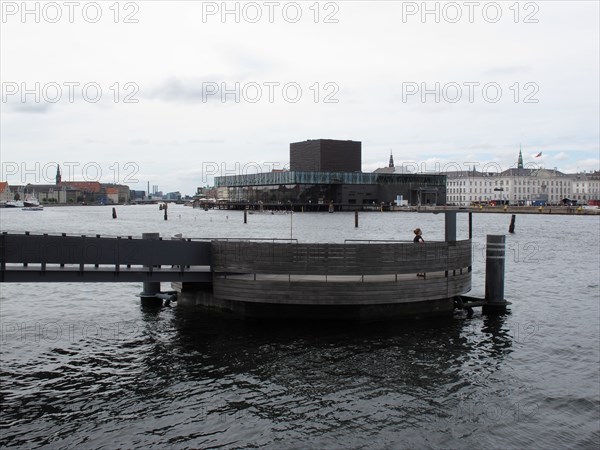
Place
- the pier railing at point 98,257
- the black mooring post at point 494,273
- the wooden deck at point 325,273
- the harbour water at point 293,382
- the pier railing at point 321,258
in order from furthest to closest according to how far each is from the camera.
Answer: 1. the black mooring post at point 494,273
2. the pier railing at point 321,258
3. the wooden deck at point 325,273
4. the pier railing at point 98,257
5. the harbour water at point 293,382

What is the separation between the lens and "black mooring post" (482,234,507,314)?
26.1 m

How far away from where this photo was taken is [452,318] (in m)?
25.1

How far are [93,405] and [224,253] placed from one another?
9214mm

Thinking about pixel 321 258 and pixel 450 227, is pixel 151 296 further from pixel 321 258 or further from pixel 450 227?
pixel 450 227

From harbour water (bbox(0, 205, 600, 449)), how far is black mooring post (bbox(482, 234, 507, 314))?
27.6 inches

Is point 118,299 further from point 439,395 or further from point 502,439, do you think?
point 502,439

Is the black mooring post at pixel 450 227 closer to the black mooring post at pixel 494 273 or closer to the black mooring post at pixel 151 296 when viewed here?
the black mooring post at pixel 494 273

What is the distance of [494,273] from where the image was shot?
26.5 meters

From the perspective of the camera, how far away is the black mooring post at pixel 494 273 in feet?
85.6

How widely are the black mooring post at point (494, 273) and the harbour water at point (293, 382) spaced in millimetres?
701

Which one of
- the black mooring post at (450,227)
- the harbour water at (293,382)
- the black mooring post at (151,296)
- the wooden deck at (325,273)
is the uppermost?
the black mooring post at (450,227)

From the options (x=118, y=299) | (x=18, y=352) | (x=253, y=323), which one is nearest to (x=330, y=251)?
(x=253, y=323)

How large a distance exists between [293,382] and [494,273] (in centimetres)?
1341

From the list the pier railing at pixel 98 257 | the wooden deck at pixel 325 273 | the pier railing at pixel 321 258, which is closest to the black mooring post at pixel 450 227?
the wooden deck at pixel 325 273
